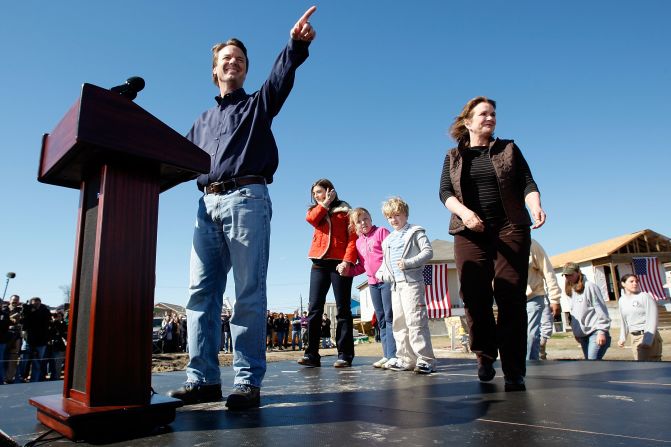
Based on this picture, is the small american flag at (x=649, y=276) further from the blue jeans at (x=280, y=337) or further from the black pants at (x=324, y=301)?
the black pants at (x=324, y=301)

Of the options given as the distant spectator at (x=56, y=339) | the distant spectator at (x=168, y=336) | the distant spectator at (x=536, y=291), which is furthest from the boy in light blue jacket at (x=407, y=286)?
the distant spectator at (x=168, y=336)

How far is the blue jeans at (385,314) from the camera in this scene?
4.73m

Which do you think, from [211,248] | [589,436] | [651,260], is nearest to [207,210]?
[211,248]

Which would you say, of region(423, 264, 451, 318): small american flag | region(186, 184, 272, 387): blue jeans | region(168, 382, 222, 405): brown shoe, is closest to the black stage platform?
region(168, 382, 222, 405): brown shoe

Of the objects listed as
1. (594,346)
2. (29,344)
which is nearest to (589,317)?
(594,346)

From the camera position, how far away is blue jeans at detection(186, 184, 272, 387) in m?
2.30

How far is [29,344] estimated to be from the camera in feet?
30.8

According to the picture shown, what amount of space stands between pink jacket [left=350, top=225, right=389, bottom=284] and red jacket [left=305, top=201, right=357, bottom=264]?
0.93ft

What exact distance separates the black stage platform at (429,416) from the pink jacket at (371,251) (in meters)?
2.15

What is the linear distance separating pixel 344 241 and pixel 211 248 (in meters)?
2.36

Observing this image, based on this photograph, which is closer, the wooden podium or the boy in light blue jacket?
the wooden podium

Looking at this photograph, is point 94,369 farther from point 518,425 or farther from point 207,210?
point 518,425

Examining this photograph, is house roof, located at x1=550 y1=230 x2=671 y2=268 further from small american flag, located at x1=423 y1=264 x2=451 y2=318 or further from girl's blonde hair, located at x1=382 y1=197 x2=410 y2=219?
girl's blonde hair, located at x1=382 y1=197 x2=410 y2=219

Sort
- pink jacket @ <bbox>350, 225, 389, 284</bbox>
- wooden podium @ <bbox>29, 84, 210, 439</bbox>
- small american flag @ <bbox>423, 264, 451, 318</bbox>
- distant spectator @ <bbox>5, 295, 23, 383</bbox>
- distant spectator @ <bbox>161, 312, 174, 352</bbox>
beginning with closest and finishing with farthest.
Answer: wooden podium @ <bbox>29, 84, 210, 439</bbox> → pink jacket @ <bbox>350, 225, 389, 284</bbox> → distant spectator @ <bbox>5, 295, 23, 383</bbox> → small american flag @ <bbox>423, 264, 451, 318</bbox> → distant spectator @ <bbox>161, 312, 174, 352</bbox>
